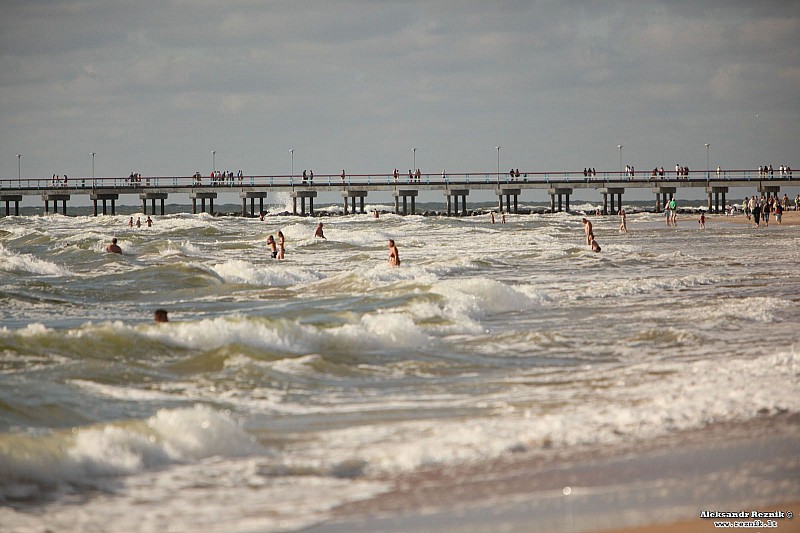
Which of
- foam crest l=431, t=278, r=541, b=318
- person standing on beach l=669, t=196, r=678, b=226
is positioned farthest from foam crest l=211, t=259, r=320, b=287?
person standing on beach l=669, t=196, r=678, b=226

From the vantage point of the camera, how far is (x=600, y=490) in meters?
6.12

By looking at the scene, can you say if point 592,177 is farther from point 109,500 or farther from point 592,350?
point 109,500

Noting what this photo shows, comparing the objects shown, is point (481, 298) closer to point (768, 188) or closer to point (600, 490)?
point (600, 490)

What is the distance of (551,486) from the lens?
6277mm

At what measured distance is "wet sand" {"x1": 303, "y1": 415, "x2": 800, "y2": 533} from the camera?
18.3 feet

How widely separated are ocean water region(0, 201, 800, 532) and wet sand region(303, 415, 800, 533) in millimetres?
310

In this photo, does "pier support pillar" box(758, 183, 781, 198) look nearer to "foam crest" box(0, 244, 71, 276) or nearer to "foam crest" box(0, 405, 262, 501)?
"foam crest" box(0, 244, 71, 276)

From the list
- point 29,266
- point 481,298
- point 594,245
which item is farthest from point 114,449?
point 594,245

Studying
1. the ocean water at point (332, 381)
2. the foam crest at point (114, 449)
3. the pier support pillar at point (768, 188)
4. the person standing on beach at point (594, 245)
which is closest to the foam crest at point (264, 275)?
the ocean water at point (332, 381)

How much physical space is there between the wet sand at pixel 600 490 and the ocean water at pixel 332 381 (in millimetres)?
310

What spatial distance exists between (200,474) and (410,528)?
81.7 inches

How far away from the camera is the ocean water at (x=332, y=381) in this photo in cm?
679

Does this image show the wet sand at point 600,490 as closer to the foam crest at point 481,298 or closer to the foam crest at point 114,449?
the foam crest at point 114,449

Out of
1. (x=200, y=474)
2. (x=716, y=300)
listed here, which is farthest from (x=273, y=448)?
(x=716, y=300)
